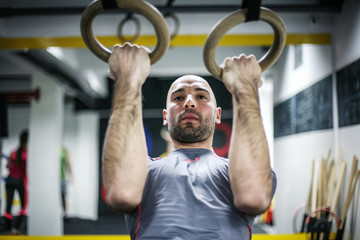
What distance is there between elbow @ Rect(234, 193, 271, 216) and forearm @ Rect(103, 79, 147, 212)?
28 cm

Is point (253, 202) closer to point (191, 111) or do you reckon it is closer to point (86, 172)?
point (191, 111)

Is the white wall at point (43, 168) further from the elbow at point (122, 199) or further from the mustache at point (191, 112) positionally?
the elbow at point (122, 199)

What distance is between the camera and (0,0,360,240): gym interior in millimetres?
2951

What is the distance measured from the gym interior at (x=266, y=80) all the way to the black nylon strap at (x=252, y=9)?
0.65 metres

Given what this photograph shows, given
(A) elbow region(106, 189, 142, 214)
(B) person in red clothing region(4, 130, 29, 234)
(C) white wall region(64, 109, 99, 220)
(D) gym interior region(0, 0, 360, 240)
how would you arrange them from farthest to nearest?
(C) white wall region(64, 109, 99, 220) → (B) person in red clothing region(4, 130, 29, 234) → (D) gym interior region(0, 0, 360, 240) → (A) elbow region(106, 189, 142, 214)

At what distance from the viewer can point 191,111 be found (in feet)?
3.68

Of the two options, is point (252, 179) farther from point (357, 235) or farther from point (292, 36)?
point (292, 36)

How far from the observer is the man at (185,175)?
35.4 inches

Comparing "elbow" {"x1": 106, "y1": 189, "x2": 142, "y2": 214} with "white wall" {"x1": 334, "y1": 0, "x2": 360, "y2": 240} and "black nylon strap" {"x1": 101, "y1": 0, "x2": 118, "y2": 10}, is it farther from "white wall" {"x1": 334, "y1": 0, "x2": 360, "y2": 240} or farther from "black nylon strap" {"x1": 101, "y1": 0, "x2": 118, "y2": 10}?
"white wall" {"x1": 334, "y1": 0, "x2": 360, "y2": 240}

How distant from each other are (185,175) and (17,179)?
4.54 metres

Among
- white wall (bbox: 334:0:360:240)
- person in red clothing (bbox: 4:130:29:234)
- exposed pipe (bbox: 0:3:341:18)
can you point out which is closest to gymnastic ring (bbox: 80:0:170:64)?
exposed pipe (bbox: 0:3:341:18)

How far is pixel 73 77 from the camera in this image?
17.4ft

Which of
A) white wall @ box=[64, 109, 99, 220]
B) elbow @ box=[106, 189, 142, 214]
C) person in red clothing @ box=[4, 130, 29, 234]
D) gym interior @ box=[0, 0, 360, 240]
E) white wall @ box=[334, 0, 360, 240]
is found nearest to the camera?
elbow @ box=[106, 189, 142, 214]

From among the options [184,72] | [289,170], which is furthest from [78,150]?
[289,170]
